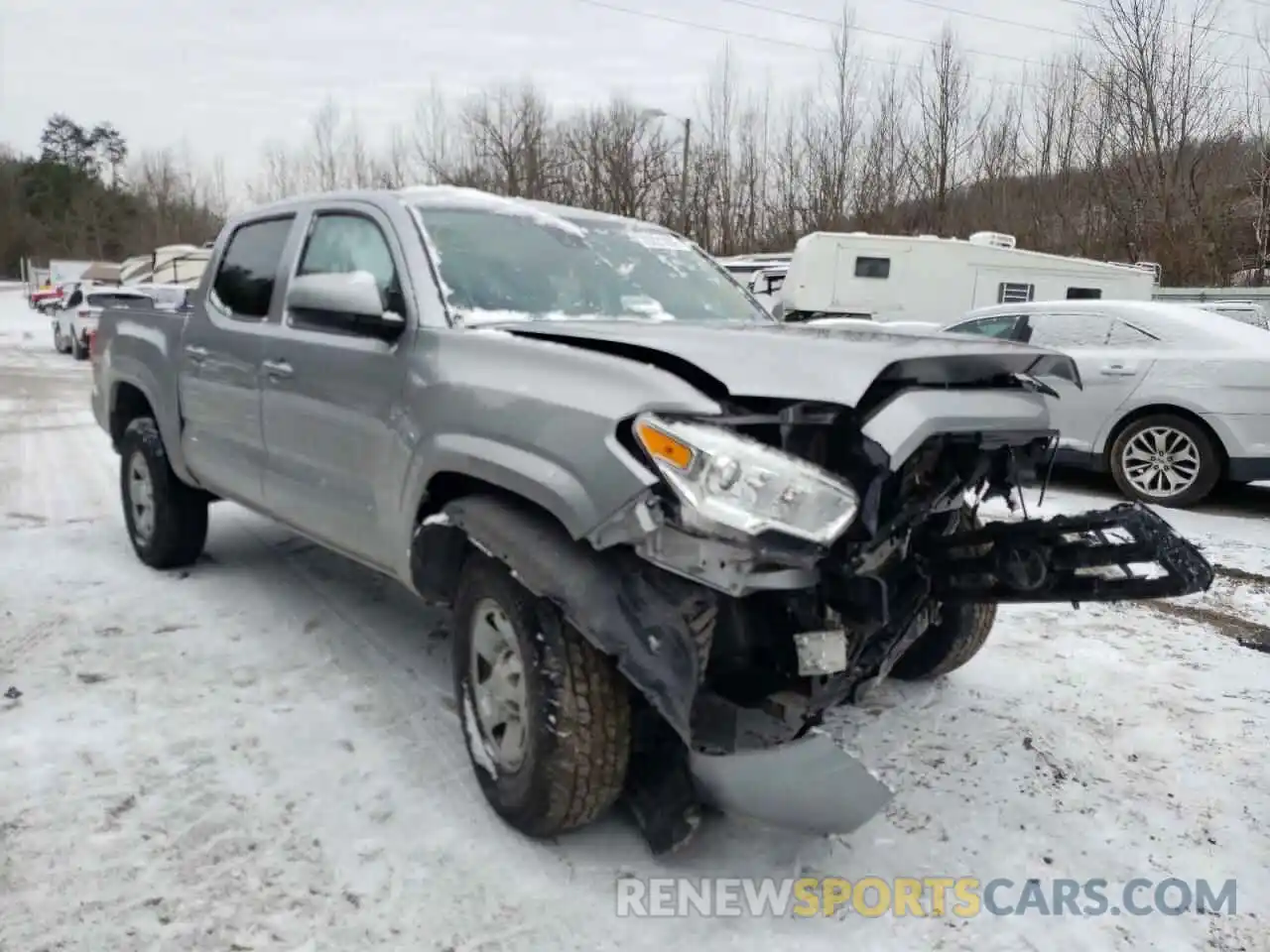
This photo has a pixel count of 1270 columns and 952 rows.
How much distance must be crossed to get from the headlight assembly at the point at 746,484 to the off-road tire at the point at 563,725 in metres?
0.55

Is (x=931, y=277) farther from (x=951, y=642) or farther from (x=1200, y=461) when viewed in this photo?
(x=951, y=642)

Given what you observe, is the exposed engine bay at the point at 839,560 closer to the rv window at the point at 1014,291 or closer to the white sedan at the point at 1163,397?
the white sedan at the point at 1163,397

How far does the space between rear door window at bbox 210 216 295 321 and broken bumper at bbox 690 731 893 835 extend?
2.89 m

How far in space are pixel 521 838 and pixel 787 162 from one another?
1371 inches

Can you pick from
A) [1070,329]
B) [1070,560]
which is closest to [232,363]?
[1070,560]

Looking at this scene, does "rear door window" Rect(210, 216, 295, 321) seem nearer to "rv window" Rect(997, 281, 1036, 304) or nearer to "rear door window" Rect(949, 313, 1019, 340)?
"rear door window" Rect(949, 313, 1019, 340)

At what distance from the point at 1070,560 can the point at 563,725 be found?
149 centimetres

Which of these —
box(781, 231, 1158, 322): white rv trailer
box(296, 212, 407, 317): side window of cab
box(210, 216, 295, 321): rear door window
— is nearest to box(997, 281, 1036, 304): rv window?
box(781, 231, 1158, 322): white rv trailer

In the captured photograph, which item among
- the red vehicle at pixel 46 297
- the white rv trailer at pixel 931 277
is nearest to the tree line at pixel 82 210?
the red vehicle at pixel 46 297

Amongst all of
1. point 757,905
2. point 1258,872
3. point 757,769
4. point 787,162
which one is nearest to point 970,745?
point 1258,872

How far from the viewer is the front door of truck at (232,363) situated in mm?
4117

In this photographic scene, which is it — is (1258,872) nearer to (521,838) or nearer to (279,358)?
(521,838)

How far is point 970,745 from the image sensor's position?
3393mm

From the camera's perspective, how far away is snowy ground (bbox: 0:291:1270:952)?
8.00ft
